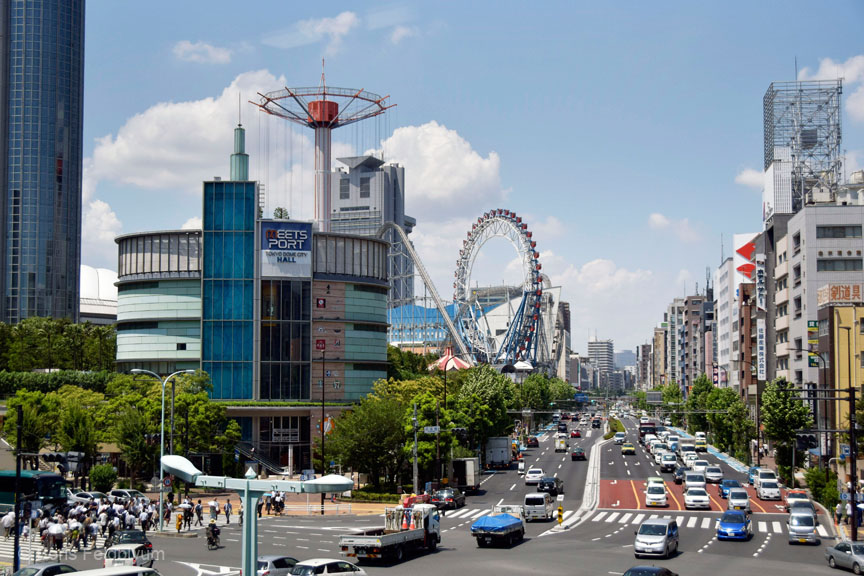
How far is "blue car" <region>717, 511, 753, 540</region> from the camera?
49.7m

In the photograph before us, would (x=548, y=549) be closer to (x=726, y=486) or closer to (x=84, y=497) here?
(x=84, y=497)

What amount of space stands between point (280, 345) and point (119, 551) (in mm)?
62307

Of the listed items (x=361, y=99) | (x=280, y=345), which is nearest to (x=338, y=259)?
(x=280, y=345)

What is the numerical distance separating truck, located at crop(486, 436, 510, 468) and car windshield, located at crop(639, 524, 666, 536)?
60053 mm

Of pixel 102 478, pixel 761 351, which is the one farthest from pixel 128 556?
pixel 761 351

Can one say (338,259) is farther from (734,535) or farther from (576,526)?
(734,535)

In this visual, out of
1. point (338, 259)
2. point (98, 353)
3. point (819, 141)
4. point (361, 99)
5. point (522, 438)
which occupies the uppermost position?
point (361, 99)

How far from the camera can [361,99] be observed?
580 ft

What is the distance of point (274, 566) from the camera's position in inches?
1398

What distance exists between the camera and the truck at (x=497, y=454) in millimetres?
104312

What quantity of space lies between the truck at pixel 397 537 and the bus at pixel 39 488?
23.5 metres

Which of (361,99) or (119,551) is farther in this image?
(361,99)

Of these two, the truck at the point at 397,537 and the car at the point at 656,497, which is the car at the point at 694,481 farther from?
the truck at the point at 397,537

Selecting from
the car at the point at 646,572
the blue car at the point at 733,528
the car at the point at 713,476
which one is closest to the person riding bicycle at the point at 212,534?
the car at the point at 646,572
